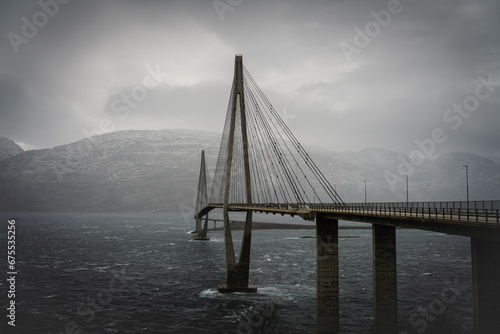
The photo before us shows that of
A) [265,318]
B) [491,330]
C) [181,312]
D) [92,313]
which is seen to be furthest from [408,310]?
[92,313]

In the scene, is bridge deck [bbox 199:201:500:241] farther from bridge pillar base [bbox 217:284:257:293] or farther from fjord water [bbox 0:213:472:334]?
bridge pillar base [bbox 217:284:257:293]

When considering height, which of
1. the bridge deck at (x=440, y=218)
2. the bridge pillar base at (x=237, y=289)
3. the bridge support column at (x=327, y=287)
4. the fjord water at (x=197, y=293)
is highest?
the bridge deck at (x=440, y=218)

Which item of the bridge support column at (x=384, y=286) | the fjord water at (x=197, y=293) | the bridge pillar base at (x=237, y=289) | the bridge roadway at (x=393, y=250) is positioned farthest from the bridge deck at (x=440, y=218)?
the bridge pillar base at (x=237, y=289)

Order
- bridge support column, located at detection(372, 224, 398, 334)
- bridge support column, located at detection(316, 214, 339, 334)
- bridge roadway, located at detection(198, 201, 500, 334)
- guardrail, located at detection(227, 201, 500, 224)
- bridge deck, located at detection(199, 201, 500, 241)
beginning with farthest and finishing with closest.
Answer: bridge support column, located at detection(316, 214, 339, 334)
bridge support column, located at detection(372, 224, 398, 334)
bridge roadway, located at detection(198, 201, 500, 334)
guardrail, located at detection(227, 201, 500, 224)
bridge deck, located at detection(199, 201, 500, 241)

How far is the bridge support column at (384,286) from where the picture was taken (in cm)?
3306

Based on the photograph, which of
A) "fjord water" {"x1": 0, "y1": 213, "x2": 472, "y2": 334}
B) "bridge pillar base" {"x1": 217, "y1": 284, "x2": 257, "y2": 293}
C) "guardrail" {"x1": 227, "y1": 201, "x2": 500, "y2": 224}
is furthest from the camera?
"bridge pillar base" {"x1": 217, "y1": 284, "x2": 257, "y2": 293}

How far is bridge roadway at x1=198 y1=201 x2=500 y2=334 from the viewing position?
25297 mm

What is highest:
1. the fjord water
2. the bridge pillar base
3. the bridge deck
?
the bridge deck

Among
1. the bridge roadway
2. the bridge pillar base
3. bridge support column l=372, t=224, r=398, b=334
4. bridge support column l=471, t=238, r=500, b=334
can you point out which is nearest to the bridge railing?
the bridge roadway

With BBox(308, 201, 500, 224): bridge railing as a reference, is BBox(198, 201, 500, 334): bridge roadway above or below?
below

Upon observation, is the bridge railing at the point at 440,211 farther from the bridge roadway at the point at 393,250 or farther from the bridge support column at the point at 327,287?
the bridge support column at the point at 327,287

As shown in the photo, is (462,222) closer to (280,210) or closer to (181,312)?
(280,210)

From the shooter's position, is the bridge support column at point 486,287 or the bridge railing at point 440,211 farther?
the bridge support column at point 486,287

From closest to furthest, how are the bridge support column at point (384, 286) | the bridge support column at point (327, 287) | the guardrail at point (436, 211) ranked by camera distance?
the guardrail at point (436, 211) < the bridge support column at point (384, 286) < the bridge support column at point (327, 287)
